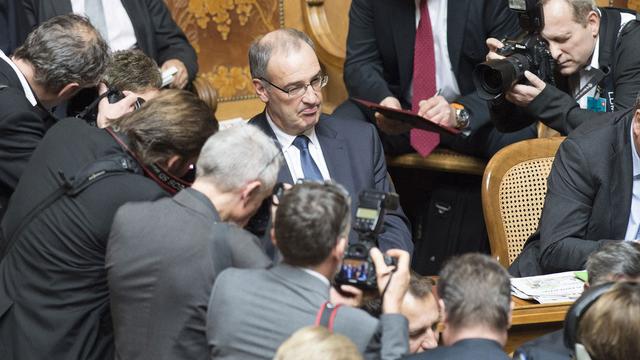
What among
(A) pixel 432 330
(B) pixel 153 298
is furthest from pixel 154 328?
(A) pixel 432 330

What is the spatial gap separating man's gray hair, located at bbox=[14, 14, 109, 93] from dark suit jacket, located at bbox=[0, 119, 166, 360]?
638mm

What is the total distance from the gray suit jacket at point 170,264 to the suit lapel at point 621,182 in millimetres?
1356

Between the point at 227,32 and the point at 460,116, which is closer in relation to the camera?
the point at 460,116

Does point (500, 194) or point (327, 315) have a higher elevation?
point (327, 315)

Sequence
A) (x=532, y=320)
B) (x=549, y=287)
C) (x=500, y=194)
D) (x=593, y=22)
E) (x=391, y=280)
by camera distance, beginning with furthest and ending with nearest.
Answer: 1. (x=593, y=22)
2. (x=500, y=194)
3. (x=549, y=287)
4. (x=532, y=320)
5. (x=391, y=280)

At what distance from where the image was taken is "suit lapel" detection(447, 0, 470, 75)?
485 centimetres

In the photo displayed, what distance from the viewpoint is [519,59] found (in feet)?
13.7

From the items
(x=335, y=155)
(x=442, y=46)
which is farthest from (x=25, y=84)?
(x=442, y=46)

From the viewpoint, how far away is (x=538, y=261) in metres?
3.60

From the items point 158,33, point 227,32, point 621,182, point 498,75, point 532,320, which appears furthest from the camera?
point 227,32

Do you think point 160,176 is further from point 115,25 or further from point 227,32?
point 227,32

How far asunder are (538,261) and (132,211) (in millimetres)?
1459

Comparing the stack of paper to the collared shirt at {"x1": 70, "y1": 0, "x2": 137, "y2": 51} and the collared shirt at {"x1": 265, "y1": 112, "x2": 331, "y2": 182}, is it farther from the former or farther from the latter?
the collared shirt at {"x1": 70, "y1": 0, "x2": 137, "y2": 51}

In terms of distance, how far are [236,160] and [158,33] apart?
2389 millimetres
